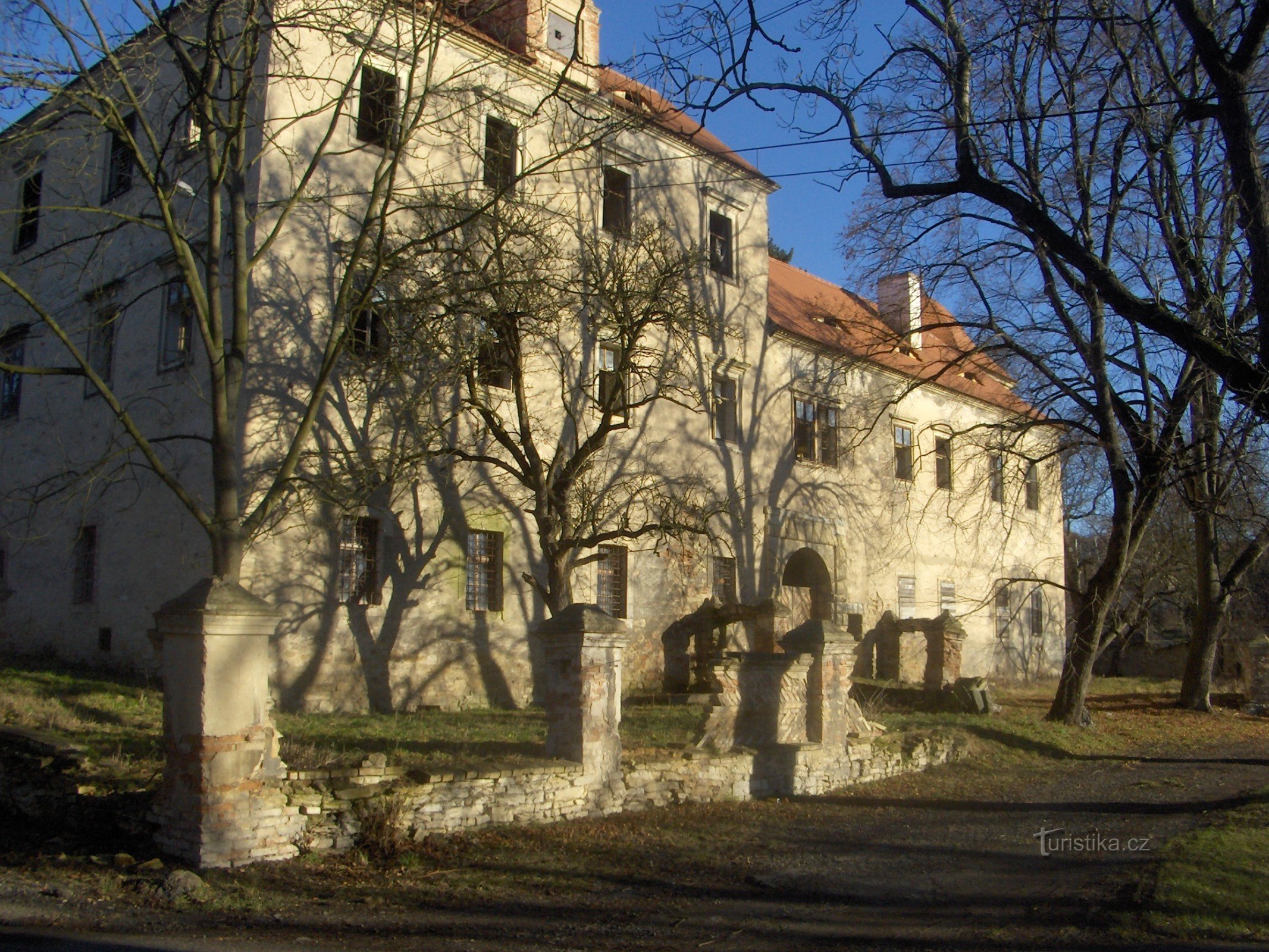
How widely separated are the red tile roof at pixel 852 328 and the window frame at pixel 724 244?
1468 millimetres

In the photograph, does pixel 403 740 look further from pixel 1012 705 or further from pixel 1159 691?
pixel 1159 691

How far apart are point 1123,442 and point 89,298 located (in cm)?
1679

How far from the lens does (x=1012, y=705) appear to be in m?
21.6

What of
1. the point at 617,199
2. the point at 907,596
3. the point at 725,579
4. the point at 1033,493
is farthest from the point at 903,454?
the point at 617,199

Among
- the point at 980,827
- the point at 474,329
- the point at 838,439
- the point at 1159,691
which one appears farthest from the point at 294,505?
the point at 1159,691

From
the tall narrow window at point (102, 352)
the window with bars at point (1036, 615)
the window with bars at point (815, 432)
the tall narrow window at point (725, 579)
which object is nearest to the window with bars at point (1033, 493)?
the window with bars at point (1036, 615)

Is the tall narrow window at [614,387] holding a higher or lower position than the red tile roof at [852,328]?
lower

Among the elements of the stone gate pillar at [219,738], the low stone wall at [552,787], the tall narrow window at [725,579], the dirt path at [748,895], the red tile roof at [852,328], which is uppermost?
the red tile roof at [852,328]

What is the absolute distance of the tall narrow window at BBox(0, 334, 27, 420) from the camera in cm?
1914

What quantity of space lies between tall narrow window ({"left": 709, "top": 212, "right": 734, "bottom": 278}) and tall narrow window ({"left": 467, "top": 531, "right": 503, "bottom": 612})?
320 inches

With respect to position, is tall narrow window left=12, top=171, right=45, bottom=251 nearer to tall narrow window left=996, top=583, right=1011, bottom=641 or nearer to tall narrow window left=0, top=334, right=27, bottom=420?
tall narrow window left=0, top=334, right=27, bottom=420

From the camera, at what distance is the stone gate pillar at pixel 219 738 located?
7.52m

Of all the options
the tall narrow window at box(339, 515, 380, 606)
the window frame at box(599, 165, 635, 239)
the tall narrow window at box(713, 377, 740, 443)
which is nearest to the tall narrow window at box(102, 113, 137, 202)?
the tall narrow window at box(339, 515, 380, 606)

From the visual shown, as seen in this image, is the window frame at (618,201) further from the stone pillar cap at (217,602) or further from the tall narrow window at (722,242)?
the stone pillar cap at (217,602)
